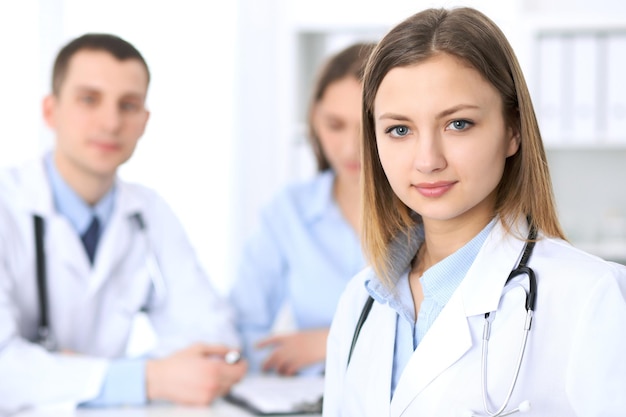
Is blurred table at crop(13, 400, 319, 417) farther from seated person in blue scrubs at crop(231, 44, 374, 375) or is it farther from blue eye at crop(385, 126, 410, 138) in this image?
blue eye at crop(385, 126, 410, 138)

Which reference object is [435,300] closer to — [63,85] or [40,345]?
[40,345]

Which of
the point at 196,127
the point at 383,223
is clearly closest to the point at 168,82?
the point at 196,127

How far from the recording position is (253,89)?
3.64 metres

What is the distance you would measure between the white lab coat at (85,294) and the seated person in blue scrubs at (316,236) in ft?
0.63

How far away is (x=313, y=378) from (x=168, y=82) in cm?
168

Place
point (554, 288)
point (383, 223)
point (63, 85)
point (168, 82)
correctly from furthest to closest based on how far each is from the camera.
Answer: point (168, 82) → point (63, 85) → point (383, 223) → point (554, 288)

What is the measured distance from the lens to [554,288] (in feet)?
3.72

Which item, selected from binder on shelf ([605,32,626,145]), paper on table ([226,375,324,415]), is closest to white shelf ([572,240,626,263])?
binder on shelf ([605,32,626,145])

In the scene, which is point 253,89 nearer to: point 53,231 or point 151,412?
point 53,231

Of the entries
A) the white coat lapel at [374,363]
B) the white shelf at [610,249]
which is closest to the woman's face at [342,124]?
the white coat lapel at [374,363]

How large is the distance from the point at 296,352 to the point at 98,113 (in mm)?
770

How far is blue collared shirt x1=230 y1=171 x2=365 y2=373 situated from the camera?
245 cm

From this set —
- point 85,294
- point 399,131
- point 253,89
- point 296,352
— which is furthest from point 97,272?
point 253,89

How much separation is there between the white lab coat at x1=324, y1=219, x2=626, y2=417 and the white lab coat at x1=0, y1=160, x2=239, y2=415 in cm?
85
